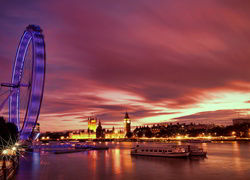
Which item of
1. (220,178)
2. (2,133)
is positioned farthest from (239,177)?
(2,133)

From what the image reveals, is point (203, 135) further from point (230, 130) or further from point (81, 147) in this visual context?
point (81, 147)

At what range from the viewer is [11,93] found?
107ft

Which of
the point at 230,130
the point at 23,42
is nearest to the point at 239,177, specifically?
the point at 23,42

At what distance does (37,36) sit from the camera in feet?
101

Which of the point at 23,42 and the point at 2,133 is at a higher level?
the point at 23,42

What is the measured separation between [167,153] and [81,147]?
40.0 m

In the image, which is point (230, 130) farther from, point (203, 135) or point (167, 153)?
point (167, 153)

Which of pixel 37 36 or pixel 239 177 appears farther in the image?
pixel 37 36

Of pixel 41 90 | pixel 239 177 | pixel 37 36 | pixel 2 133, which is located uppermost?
pixel 37 36

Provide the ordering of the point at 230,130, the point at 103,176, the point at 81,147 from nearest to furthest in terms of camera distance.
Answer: the point at 103,176 → the point at 81,147 → the point at 230,130

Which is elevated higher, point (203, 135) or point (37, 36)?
point (37, 36)

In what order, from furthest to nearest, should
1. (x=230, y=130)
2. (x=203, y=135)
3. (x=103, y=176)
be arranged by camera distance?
(x=203, y=135) → (x=230, y=130) → (x=103, y=176)

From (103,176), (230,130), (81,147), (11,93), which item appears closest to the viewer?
(103,176)

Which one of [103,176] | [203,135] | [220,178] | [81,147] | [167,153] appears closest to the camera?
[220,178]
